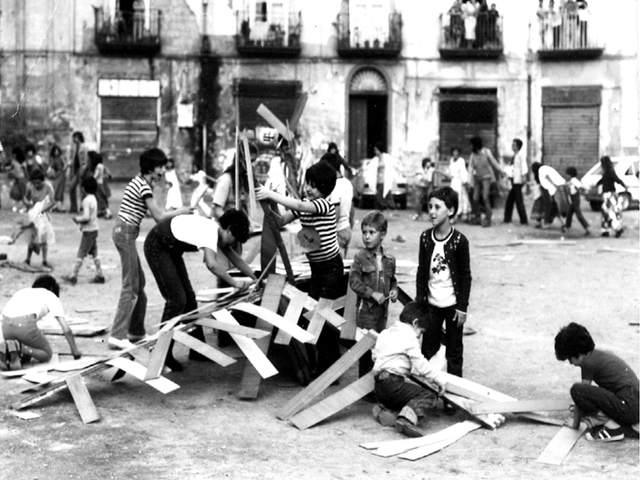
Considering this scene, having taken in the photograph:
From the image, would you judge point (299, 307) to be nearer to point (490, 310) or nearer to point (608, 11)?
point (490, 310)

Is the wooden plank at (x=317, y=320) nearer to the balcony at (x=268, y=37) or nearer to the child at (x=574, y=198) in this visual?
the child at (x=574, y=198)

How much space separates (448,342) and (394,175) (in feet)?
50.5

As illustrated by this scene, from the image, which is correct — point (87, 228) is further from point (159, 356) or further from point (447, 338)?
point (447, 338)

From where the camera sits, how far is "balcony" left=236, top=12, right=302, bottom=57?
1055 inches

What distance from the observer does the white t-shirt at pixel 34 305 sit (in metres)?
8.37

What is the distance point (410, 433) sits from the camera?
22.5 ft

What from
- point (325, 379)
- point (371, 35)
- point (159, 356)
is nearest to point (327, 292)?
point (325, 379)

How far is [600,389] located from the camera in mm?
6770

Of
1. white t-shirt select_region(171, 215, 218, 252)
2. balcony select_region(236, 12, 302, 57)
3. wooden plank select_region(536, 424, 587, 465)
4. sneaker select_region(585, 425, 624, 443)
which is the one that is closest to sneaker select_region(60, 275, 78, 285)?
white t-shirt select_region(171, 215, 218, 252)

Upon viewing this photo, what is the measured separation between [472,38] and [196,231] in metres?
20.2

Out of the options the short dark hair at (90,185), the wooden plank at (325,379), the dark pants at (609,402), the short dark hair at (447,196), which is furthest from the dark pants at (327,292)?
the short dark hair at (90,185)

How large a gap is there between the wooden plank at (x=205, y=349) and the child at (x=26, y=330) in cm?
110

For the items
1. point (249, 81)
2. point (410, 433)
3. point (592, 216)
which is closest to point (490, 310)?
point (410, 433)

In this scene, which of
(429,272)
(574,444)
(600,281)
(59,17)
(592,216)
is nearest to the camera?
(574,444)
